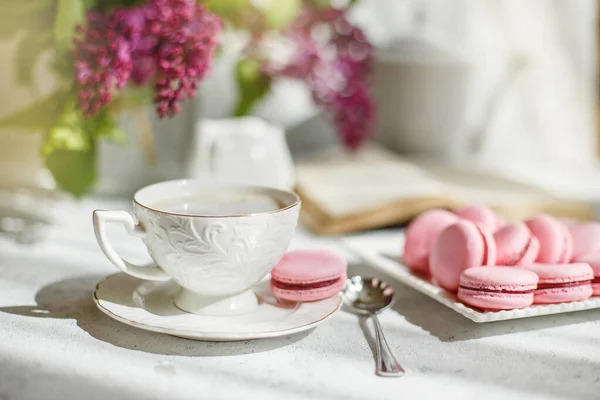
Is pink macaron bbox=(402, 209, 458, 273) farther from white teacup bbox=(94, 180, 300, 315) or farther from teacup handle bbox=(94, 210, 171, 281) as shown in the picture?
teacup handle bbox=(94, 210, 171, 281)

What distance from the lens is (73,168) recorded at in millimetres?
781

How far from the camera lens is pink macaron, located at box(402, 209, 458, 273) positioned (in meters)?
0.67

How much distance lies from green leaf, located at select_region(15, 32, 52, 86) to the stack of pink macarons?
1.57 ft

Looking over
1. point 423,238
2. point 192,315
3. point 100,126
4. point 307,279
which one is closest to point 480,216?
point 423,238

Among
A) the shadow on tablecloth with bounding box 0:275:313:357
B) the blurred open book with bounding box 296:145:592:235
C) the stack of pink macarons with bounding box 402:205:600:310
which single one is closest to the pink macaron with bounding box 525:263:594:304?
the stack of pink macarons with bounding box 402:205:600:310

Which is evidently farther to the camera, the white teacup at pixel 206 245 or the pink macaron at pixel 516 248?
the pink macaron at pixel 516 248

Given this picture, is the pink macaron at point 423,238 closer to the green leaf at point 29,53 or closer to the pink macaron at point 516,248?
the pink macaron at point 516,248

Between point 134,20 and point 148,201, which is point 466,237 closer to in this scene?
point 148,201

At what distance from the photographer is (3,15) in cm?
74

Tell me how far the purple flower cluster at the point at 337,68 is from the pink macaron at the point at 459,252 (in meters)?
0.43

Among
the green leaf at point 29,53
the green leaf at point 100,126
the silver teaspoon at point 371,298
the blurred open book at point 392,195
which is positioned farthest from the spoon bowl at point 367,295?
the green leaf at point 29,53

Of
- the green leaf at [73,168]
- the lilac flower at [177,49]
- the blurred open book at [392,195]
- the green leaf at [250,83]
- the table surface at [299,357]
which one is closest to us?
the table surface at [299,357]

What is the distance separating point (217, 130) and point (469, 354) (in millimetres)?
526

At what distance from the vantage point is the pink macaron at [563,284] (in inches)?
22.2
